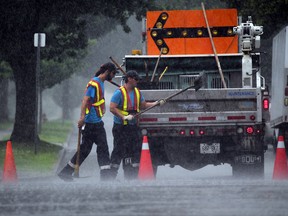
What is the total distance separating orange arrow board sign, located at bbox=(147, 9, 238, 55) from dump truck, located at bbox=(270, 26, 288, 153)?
421cm

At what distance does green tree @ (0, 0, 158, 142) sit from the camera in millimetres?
30734

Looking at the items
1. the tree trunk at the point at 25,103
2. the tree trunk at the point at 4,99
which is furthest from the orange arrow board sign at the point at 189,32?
the tree trunk at the point at 4,99

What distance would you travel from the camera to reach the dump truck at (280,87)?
2611cm

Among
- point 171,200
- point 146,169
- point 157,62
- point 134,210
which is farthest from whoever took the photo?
point 157,62

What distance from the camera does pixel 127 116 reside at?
56.9 feet

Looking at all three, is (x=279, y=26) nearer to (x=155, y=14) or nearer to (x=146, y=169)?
(x=155, y=14)

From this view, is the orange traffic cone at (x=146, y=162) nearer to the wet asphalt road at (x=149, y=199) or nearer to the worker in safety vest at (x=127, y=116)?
the worker in safety vest at (x=127, y=116)

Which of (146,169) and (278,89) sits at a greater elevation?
(278,89)

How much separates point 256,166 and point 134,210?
7328 millimetres

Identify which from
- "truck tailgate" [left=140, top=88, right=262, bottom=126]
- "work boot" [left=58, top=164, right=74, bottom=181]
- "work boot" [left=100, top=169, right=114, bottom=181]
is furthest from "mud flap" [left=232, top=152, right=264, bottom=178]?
"work boot" [left=58, top=164, right=74, bottom=181]

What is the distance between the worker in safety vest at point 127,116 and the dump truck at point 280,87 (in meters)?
8.66

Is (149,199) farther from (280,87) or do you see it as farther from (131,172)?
(280,87)

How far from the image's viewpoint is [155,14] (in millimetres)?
22375

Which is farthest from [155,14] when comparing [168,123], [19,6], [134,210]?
[134,210]
